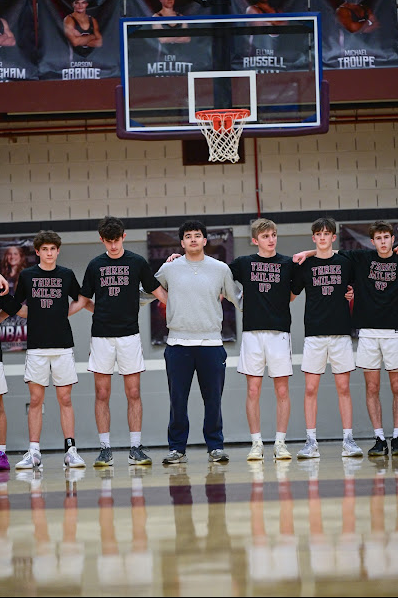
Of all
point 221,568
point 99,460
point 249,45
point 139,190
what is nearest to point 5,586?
point 221,568

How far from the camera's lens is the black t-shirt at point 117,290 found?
7.84 metres

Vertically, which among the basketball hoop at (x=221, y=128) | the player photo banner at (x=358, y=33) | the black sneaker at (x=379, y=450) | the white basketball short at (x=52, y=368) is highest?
the player photo banner at (x=358, y=33)

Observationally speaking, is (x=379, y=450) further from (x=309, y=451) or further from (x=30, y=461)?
(x=30, y=461)

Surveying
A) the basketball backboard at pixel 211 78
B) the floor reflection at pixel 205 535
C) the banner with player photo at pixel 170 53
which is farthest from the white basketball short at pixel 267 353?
the banner with player photo at pixel 170 53

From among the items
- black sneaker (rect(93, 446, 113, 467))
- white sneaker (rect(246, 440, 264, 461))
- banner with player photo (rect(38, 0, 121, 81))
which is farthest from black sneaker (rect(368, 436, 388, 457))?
banner with player photo (rect(38, 0, 121, 81))

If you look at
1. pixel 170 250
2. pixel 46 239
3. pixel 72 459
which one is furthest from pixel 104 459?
pixel 170 250

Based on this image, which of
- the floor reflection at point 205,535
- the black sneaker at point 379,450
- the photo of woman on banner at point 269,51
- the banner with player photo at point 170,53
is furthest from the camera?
the photo of woman on banner at point 269,51

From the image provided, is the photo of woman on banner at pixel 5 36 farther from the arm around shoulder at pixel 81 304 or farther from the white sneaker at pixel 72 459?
the white sneaker at pixel 72 459

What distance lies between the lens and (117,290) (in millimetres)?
7840

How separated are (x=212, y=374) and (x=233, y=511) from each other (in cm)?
301

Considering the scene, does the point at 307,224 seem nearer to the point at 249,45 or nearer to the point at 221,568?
the point at 249,45

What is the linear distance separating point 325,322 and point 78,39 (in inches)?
203

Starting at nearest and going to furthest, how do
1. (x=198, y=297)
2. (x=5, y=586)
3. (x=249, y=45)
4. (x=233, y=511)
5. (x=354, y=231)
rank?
(x=5, y=586)
(x=233, y=511)
(x=198, y=297)
(x=249, y=45)
(x=354, y=231)

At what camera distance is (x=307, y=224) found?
11.6 metres
